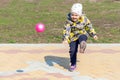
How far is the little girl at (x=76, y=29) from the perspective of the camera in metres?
8.45

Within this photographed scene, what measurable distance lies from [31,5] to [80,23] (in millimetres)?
13371

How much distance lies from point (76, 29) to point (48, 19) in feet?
28.8

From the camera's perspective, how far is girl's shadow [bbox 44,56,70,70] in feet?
31.0

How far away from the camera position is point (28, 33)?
14023mm

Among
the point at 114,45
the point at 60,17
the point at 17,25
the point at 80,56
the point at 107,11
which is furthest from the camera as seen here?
the point at 107,11

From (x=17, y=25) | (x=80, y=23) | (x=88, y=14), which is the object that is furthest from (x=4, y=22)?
(x=80, y=23)

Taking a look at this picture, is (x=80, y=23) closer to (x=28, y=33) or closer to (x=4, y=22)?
(x=28, y=33)

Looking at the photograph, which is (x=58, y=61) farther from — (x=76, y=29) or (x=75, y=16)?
(x=75, y=16)

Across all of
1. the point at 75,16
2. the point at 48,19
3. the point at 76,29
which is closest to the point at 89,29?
the point at 76,29

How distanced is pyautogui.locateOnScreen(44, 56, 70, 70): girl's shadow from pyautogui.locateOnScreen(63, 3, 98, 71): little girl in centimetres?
62

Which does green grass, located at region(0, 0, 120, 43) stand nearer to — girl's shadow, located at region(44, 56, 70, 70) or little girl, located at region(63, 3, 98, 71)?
girl's shadow, located at region(44, 56, 70, 70)

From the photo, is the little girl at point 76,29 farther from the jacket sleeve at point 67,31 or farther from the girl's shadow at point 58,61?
the girl's shadow at point 58,61

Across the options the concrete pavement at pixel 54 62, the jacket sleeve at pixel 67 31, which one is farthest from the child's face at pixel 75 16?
the concrete pavement at pixel 54 62

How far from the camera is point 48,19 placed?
1741 centimetres
